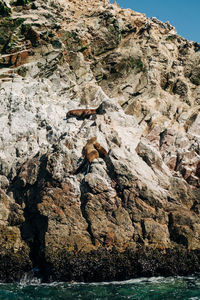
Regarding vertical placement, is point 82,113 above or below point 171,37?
below

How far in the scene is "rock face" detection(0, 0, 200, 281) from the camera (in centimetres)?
2822

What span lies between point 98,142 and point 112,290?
14.4 m

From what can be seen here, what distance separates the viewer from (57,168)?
1272 inches

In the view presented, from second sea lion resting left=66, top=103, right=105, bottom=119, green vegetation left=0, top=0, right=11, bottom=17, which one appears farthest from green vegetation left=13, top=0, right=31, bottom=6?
second sea lion resting left=66, top=103, right=105, bottom=119

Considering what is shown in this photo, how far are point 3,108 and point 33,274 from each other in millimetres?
21751

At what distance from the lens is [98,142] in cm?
3384

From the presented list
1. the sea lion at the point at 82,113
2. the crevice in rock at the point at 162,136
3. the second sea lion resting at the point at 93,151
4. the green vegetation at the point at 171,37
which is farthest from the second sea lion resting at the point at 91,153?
the green vegetation at the point at 171,37

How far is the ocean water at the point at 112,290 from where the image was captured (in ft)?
76.0

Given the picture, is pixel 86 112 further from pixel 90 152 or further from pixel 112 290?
pixel 112 290

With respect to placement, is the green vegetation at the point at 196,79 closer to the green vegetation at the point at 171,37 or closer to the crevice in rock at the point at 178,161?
the green vegetation at the point at 171,37

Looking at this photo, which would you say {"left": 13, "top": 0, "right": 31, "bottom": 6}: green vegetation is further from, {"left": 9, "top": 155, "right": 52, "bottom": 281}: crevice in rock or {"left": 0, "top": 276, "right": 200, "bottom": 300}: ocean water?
{"left": 0, "top": 276, "right": 200, "bottom": 300}: ocean water

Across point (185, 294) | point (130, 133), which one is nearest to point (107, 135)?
point (130, 133)

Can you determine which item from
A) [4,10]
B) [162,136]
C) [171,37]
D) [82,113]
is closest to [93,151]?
[82,113]

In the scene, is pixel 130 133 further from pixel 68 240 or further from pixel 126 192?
pixel 68 240
